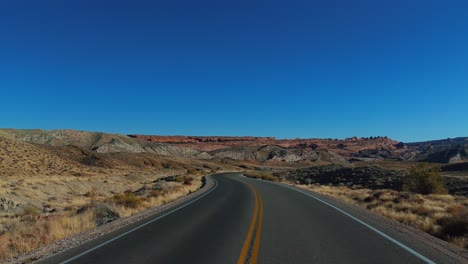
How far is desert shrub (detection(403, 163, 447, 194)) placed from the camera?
38031 mm

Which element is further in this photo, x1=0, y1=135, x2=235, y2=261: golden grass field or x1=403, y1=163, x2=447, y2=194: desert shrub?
x1=403, y1=163, x2=447, y2=194: desert shrub

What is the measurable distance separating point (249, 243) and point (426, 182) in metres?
32.9

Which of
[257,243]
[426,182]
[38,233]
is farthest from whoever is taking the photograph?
[426,182]

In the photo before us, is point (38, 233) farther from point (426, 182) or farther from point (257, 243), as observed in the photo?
point (426, 182)

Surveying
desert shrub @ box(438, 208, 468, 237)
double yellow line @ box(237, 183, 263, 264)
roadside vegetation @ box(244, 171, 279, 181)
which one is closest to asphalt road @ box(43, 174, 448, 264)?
double yellow line @ box(237, 183, 263, 264)

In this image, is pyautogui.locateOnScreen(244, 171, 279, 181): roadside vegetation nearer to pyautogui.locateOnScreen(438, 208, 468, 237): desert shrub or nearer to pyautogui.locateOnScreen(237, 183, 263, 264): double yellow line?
pyautogui.locateOnScreen(237, 183, 263, 264): double yellow line

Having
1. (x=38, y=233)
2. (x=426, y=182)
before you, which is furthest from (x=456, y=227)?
(x=426, y=182)

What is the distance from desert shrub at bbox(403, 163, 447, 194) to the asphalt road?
1034 inches

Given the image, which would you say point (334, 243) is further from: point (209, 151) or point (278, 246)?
point (209, 151)

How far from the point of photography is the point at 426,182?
38.4m

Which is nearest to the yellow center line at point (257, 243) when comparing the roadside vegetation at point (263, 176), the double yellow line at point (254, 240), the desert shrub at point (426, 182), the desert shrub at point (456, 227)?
the double yellow line at point (254, 240)

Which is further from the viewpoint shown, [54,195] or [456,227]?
[54,195]

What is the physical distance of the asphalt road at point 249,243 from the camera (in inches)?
342

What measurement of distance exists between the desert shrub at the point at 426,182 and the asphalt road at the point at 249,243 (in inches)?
1034
